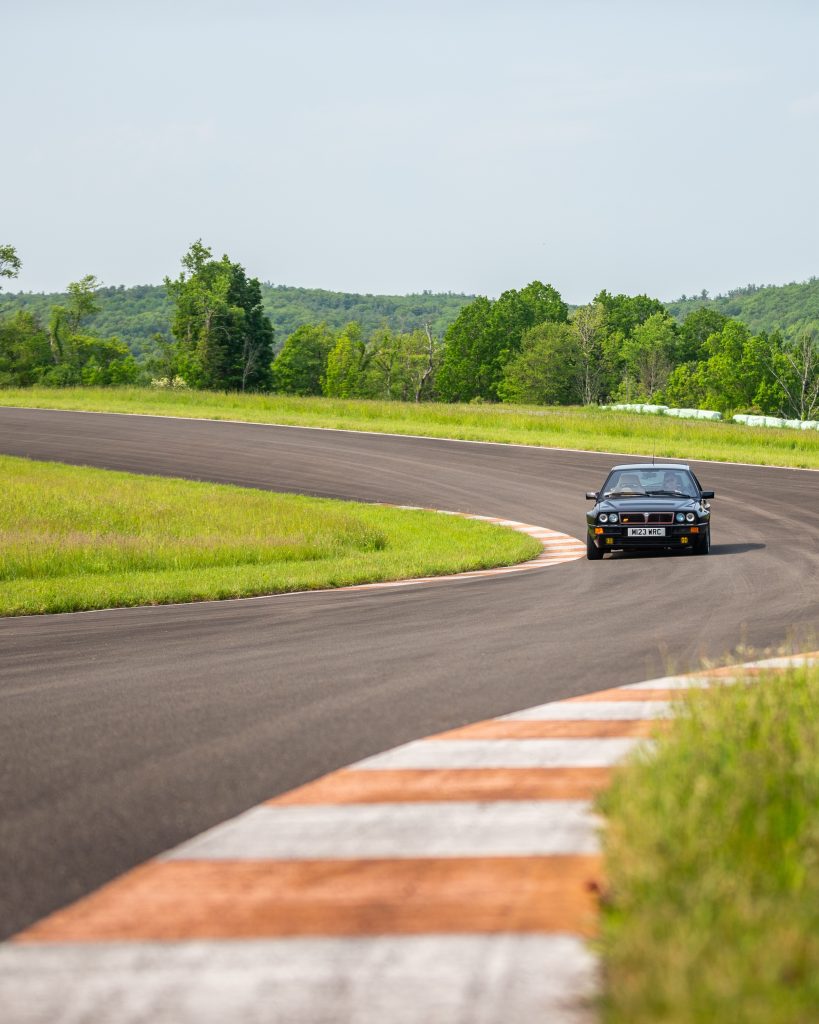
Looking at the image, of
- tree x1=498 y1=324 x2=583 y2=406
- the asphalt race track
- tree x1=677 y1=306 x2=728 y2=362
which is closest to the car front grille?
the asphalt race track

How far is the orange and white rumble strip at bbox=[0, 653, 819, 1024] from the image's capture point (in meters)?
3.64

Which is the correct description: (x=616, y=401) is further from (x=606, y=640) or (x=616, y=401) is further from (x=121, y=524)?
(x=606, y=640)

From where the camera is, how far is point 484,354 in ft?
448

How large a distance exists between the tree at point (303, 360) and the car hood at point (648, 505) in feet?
465

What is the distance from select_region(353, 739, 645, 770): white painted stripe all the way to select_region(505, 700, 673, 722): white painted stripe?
24.9 inches

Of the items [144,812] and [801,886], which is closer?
[801,886]

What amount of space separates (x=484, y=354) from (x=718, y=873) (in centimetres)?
13390

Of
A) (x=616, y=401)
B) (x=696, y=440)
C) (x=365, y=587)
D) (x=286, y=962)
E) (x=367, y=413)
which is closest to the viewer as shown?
(x=286, y=962)

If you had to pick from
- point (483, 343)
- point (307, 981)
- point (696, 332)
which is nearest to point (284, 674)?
point (307, 981)

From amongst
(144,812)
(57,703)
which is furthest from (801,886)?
(57,703)

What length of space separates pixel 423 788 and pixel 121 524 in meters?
19.7

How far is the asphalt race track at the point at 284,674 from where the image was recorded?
584 cm

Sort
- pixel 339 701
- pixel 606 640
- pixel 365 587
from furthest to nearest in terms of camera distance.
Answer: pixel 365 587, pixel 606 640, pixel 339 701

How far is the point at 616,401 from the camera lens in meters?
132
